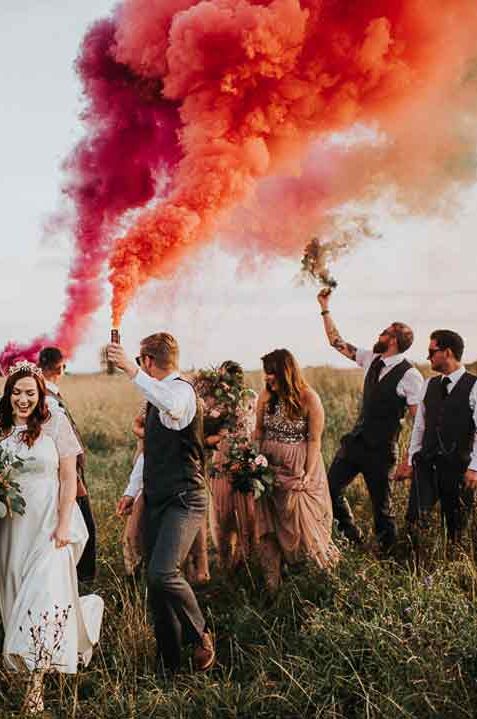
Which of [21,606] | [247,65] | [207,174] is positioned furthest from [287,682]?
[247,65]

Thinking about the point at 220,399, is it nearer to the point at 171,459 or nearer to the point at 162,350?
the point at 162,350

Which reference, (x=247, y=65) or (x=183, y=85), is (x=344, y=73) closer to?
(x=247, y=65)

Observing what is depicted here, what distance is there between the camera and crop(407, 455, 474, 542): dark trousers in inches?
301

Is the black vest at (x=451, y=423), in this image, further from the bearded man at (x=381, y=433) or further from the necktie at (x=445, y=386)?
the bearded man at (x=381, y=433)

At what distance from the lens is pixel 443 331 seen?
26.2ft

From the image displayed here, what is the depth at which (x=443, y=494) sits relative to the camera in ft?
25.4

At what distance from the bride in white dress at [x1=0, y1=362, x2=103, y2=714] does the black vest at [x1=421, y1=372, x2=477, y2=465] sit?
3.52 m

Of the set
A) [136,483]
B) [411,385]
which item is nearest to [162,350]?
[136,483]

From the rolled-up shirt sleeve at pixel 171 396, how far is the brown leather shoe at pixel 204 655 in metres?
1.56

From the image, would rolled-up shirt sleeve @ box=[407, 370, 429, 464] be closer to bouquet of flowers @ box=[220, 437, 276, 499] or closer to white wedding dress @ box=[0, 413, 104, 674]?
bouquet of flowers @ box=[220, 437, 276, 499]

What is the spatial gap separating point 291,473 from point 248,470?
16.6 inches

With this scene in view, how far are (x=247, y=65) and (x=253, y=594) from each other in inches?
265

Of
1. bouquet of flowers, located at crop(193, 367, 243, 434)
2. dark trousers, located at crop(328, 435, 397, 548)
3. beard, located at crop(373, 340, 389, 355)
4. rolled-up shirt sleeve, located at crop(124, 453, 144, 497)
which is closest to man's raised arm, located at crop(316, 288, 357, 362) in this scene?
beard, located at crop(373, 340, 389, 355)

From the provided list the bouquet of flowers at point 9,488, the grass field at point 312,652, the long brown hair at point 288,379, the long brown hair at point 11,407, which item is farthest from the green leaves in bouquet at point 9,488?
the long brown hair at point 288,379
